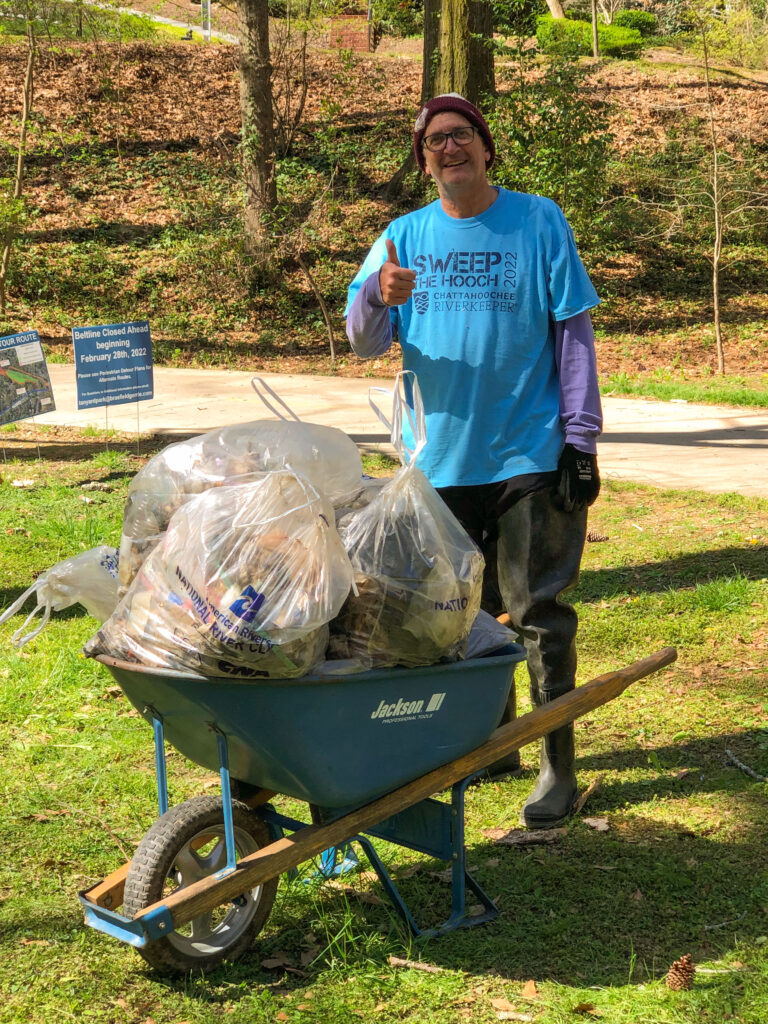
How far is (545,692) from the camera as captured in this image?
3.67m

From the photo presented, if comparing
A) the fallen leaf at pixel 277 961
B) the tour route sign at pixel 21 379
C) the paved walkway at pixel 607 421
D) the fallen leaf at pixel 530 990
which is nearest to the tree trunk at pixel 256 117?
the paved walkway at pixel 607 421

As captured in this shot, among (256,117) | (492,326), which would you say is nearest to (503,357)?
(492,326)

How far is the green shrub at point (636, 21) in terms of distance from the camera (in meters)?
32.6

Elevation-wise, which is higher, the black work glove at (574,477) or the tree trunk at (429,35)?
the tree trunk at (429,35)

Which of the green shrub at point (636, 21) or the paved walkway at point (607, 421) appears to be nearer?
the paved walkway at point (607, 421)

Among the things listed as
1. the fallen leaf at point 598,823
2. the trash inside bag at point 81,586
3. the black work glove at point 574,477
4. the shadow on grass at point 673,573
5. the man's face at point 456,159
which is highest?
the man's face at point 456,159

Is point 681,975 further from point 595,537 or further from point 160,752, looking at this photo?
point 595,537

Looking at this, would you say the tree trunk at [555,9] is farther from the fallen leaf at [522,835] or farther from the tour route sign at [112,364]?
the fallen leaf at [522,835]

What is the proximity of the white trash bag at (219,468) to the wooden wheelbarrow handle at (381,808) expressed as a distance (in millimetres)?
757

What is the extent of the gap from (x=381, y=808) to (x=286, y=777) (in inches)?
11.3

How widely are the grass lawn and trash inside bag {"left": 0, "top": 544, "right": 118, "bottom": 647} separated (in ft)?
2.96

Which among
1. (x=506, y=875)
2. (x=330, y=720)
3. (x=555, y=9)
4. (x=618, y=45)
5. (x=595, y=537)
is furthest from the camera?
(x=555, y=9)

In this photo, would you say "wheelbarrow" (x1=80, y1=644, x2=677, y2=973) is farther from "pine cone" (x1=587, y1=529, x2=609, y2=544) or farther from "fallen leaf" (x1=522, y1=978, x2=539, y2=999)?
"pine cone" (x1=587, y1=529, x2=609, y2=544)

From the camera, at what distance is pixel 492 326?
3473 mm
